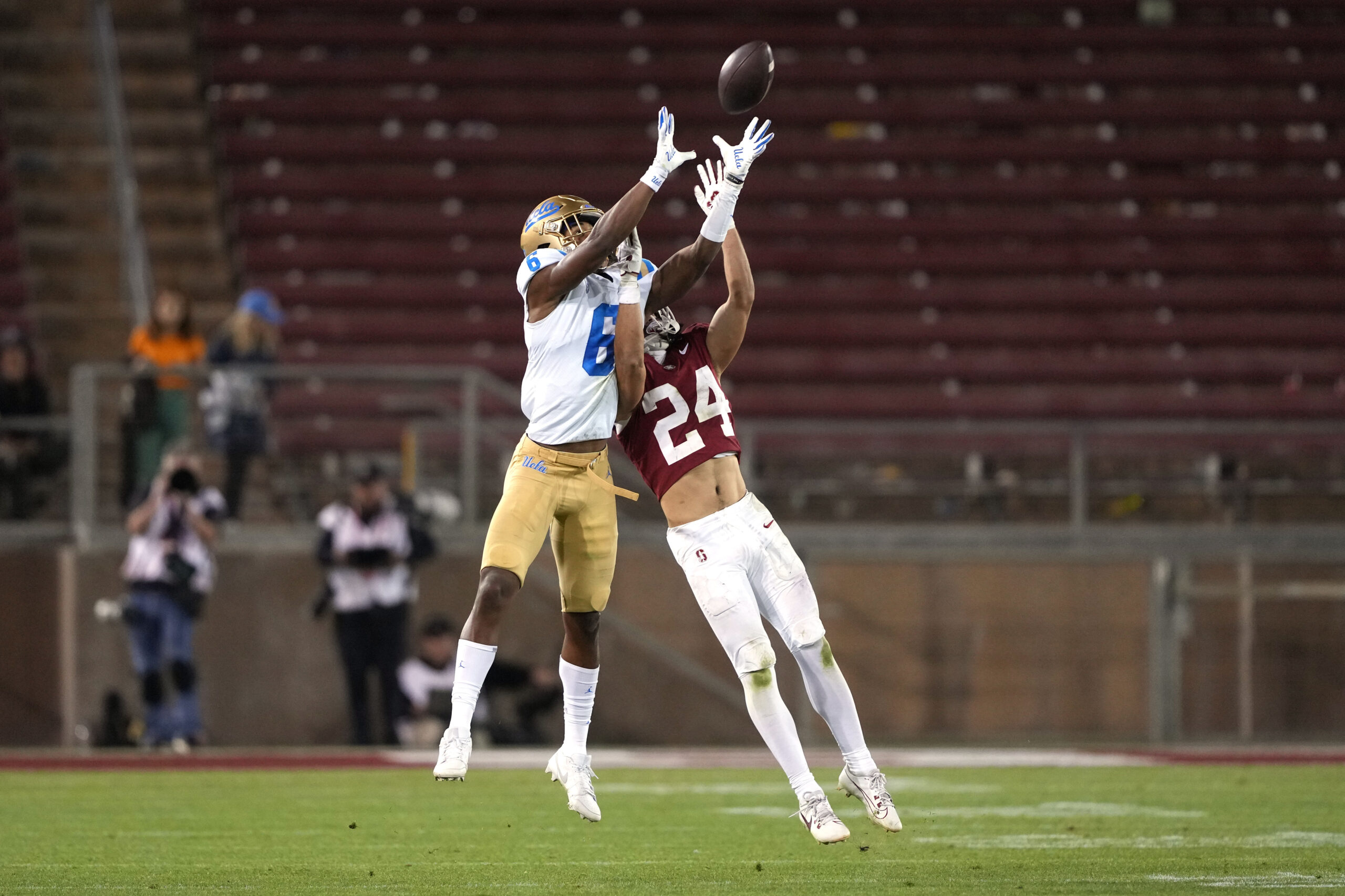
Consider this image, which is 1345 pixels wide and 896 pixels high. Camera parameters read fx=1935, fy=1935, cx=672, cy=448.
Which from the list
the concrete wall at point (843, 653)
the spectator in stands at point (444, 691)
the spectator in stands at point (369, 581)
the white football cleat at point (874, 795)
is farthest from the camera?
the concrete wall at point (843, 653)

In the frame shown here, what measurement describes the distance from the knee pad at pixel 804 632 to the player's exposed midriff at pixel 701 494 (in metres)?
0.41

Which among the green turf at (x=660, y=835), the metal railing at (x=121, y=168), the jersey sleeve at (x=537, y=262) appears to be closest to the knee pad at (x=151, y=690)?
the green turf at (x=660, y=835)

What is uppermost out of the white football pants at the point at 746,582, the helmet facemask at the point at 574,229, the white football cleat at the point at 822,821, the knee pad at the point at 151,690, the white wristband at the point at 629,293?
the helmet facemask at the point at 574,229

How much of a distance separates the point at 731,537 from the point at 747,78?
1426 mm

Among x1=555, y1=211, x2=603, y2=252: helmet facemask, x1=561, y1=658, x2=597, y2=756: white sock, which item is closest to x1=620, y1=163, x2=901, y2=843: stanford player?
x1=555, y1=211, x2=603, y2=252: helmet facemask

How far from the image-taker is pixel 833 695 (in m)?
5.74

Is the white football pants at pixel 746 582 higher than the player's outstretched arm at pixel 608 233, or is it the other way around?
the player's outstretched arm at pixel 608 233

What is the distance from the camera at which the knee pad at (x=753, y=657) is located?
5.65 metres

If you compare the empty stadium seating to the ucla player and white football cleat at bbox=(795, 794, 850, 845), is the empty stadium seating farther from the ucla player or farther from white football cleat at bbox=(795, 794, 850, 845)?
white football cleat at bbox=(795, 794, 850, 845)

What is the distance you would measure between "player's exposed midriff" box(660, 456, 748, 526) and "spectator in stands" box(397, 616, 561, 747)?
5.39 meters

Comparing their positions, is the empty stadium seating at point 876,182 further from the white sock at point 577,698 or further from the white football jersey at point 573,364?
the white football jersey at point 573,364

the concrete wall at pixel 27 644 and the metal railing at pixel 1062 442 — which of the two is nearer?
the metal railing at pixel 1062 442

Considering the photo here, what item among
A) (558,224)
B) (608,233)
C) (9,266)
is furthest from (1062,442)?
(9,266)

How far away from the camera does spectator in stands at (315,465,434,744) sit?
10859 millimetres
